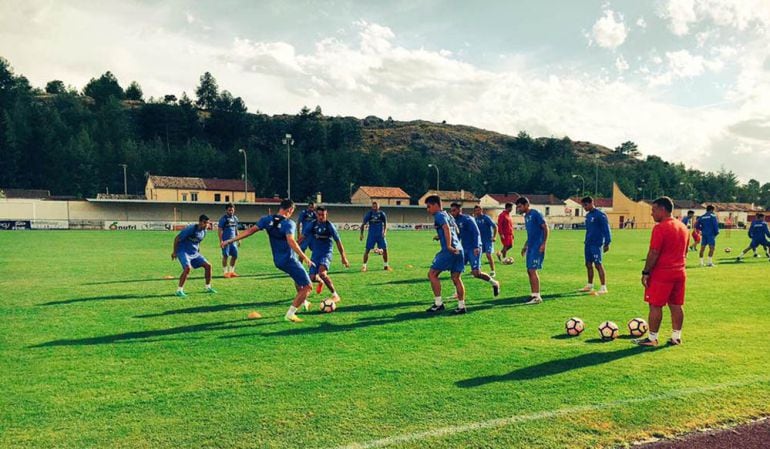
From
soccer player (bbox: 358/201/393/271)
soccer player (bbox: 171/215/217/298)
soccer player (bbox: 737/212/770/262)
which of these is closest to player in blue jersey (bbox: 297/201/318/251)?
soccer player (bbox: 358/201/393/271)

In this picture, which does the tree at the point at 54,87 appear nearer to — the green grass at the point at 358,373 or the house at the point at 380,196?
the house at the point at 380,196

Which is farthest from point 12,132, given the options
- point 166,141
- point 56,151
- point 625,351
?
point 625,351

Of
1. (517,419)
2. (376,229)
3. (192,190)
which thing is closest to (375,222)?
(376,229)

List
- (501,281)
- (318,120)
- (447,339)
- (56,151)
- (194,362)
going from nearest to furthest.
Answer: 1. (194,362)
2. (447,339)
3. (501,281)
4. (56,151)
5. (318,120)

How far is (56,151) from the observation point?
84.4 metres

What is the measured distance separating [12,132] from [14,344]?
101 metres

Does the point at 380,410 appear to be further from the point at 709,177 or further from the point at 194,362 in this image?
the point at 709,177

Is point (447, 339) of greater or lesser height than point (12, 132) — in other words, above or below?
below

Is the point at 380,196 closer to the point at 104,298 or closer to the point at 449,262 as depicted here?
the point at 104,298

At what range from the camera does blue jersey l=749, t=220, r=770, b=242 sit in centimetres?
1980

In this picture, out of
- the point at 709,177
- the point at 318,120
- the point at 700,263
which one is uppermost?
the point at 318,120

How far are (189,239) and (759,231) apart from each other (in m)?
21.9

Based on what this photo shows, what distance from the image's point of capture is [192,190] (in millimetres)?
71688

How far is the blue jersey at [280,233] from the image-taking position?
809cm
